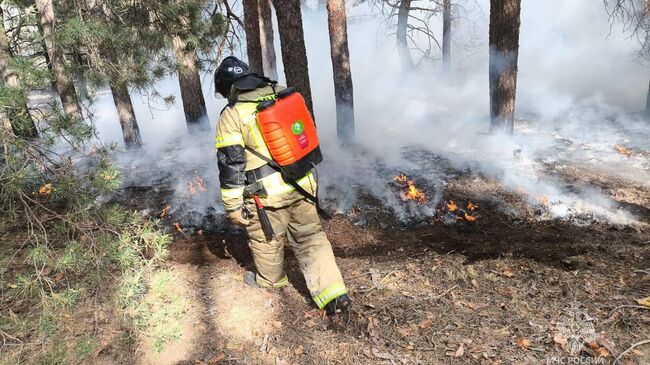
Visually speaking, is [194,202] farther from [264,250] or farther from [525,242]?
[525,242]

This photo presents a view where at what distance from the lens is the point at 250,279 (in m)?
4.14

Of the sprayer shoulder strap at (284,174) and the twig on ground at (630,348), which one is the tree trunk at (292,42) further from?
the twig on ground at (630,348)

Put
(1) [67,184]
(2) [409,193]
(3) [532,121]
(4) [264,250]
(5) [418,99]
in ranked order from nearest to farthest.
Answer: (1) [67,184], (4) [264,250], (2) [409,193], (3) [532,121], (5) [418,99]

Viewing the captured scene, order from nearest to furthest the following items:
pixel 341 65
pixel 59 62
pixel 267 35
→ pixel 59 62 → pixel 341 65 → pixel 267 35

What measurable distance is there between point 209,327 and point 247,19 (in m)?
6.72

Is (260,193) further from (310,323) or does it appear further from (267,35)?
(267,35)

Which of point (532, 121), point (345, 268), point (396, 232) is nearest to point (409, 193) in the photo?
point (396, 232)

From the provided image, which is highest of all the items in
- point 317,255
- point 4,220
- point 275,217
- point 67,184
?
point 67,184

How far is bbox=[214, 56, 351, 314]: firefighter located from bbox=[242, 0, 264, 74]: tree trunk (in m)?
5.29

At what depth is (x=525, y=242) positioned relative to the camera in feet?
15.7

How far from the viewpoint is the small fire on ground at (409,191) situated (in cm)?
622

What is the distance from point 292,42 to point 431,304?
4.03 meters

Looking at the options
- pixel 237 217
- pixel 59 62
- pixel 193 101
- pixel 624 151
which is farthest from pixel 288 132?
pixel 624 151

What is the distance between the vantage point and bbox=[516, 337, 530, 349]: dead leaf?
3.00 m
